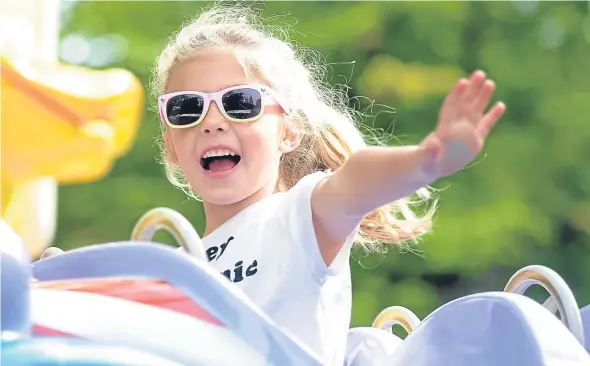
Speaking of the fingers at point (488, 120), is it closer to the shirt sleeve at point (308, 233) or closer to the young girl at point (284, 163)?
the young girl at point (284, 163)

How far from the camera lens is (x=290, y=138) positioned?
5.29ft

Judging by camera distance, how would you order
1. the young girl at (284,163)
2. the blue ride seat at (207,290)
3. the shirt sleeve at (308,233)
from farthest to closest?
1. the shirt sleeve at (308,233)
2. the young girl at (284,163)
3. the blue ride seat at (207,290)

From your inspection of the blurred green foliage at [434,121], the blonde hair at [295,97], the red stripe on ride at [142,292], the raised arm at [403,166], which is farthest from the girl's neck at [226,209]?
the blurred green foliage at [434,121]

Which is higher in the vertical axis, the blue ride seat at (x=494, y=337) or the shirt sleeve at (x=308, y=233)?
the shirt sleeve at (x=308, y=233)

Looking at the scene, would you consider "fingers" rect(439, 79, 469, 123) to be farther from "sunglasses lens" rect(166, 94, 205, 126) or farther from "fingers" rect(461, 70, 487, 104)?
"sunglasses lens" rect(166, 94, 205, 126)

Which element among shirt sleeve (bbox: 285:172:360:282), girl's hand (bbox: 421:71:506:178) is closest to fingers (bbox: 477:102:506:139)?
girl's hand (bbox: 421:71:506:178)

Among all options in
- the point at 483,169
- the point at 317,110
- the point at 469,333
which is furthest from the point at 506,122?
the point at 469,333

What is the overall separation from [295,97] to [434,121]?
5141 mm

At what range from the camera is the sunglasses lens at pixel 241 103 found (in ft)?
4.72

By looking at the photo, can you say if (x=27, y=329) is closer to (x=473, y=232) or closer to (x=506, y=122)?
(x=473, y=232)

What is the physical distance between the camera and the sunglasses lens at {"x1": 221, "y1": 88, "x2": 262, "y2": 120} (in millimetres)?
1438

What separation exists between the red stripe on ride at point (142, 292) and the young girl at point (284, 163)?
253mm

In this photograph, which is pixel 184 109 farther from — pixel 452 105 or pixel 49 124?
pixel 49 124

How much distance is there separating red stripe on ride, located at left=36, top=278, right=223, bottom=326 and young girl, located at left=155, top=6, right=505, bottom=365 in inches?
10.0
